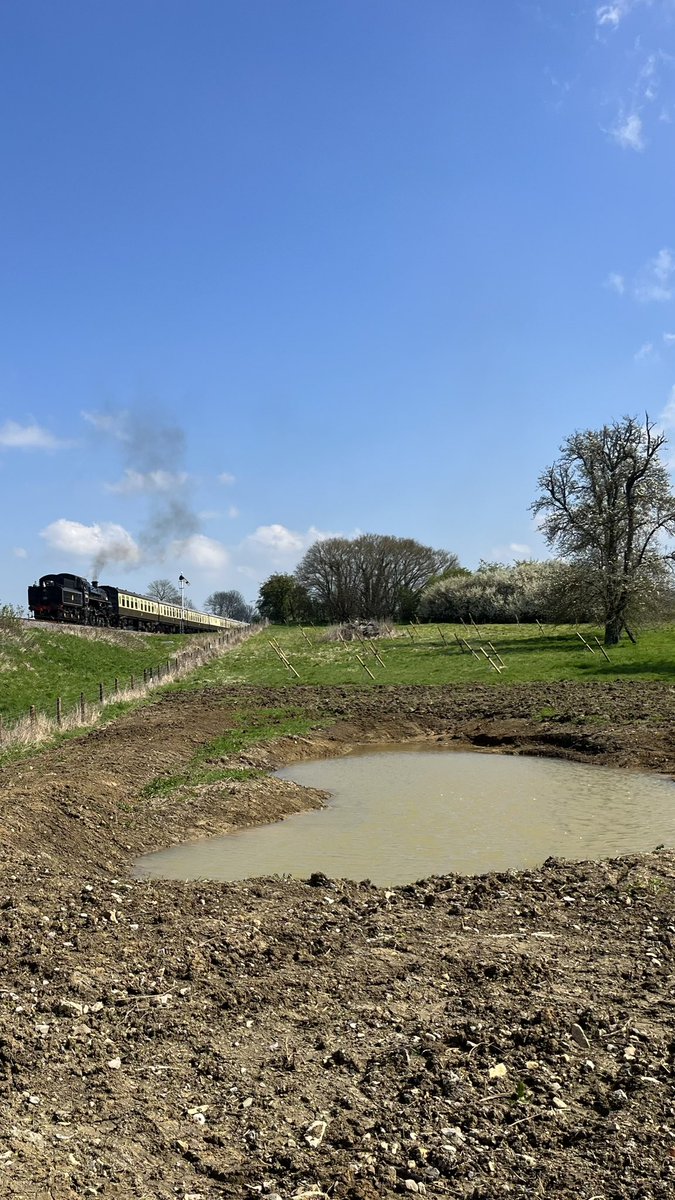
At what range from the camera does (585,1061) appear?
455 cm

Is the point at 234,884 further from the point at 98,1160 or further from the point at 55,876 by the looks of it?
the point at 98,1160

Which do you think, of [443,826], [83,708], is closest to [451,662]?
[83,708]

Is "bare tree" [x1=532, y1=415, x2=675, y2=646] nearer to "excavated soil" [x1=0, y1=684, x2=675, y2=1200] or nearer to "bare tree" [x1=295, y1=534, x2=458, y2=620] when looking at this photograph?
"excavated soil" [x1=0, y1=684, x2=675, y2=1200]

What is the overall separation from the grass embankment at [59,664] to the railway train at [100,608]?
418 centimetres

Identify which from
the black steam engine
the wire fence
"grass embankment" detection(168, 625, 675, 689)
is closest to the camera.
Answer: the wire fence

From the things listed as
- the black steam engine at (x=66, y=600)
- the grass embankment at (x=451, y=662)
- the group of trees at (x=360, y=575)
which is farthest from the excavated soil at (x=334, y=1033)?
the group of trees at (x=360, y=575)

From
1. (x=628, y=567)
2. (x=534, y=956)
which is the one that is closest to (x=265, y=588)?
(x=628, y=567)

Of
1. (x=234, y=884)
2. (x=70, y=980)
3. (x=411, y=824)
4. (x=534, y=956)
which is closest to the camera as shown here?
(x=70, y=980)

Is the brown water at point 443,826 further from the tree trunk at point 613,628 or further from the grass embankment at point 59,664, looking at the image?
the tree trunk at point 613,628

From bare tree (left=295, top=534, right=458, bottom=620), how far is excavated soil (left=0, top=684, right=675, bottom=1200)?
84.6 meters

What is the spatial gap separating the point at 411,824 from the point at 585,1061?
7295 millimetres

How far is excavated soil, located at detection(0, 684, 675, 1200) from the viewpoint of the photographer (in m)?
3.72

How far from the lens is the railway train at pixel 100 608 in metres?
52.5

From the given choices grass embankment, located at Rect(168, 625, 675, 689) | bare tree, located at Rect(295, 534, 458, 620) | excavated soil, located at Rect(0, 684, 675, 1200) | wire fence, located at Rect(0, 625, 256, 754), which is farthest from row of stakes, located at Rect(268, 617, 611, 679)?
bare tree, located at Rect(295, 534, 458, 620)
